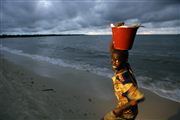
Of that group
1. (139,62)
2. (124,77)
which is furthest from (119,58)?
(139,62)

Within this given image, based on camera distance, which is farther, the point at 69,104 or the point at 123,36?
the point at 69,104

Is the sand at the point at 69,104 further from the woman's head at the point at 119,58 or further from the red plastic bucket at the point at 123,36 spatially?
the red plastic bucket at the point at 123,36

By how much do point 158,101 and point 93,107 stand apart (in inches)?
109

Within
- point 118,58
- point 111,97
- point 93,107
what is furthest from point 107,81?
point 118,58

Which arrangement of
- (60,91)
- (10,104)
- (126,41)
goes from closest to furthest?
1. (126,41)
2. (10,104)
3. (60,91)

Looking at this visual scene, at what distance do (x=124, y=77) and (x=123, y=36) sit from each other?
570 millimetres

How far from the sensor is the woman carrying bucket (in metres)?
2.28

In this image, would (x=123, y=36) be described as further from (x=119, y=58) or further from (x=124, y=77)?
(x=124, y=77)

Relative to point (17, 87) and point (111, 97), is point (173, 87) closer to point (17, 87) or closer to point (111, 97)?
point (111, 97)

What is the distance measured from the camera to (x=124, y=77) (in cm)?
243

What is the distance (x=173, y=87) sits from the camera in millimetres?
9078

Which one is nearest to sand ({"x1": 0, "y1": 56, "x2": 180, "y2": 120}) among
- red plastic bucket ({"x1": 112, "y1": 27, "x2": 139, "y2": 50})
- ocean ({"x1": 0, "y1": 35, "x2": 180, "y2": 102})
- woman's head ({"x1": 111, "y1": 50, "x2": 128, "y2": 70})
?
ocean ({"x1": 0, "y1": 35, "x2": 180, "y2": 102})

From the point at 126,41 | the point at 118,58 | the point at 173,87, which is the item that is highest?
the point at 126,41

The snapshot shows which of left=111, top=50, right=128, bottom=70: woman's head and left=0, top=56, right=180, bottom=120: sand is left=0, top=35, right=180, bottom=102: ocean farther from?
left=111, top=50, right=128, bottom=70: woman's head
